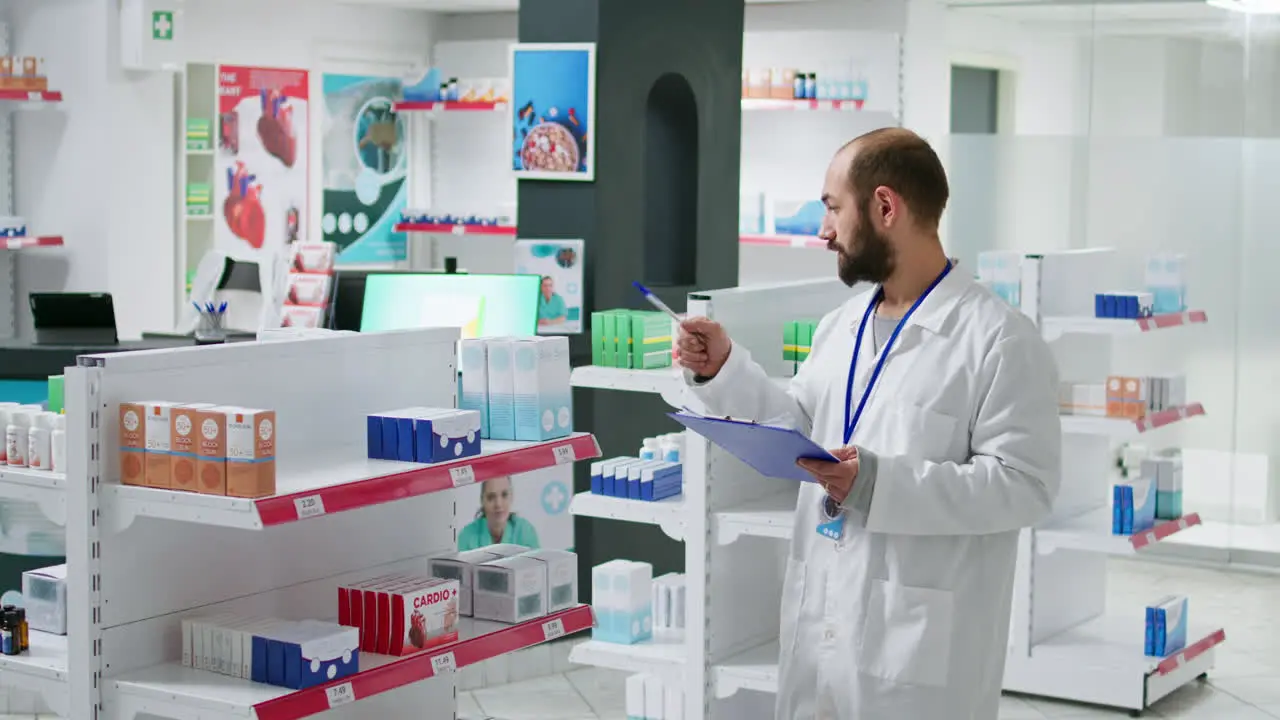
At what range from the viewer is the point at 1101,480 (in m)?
6.63

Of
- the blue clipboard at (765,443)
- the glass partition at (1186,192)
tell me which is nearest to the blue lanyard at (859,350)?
the blue clipboard at (765,443)

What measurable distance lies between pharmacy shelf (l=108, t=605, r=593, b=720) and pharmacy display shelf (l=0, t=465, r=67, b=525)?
1.25ft

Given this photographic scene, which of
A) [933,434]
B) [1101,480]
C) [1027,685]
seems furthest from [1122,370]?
[933,434]

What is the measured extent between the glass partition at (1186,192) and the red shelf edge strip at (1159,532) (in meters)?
2.16

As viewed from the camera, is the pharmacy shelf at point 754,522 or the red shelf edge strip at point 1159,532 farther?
the red shelf edge strip at point 1159,532

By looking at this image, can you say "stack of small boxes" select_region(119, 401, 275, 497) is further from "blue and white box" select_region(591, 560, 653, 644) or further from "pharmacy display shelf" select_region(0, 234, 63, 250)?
"pharmacy display shelf" select_region(0, 234, 63, 250)

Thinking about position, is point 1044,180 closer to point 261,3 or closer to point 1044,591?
point 1044,591

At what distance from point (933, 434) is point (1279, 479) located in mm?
6042

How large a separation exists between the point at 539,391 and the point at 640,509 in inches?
37.1

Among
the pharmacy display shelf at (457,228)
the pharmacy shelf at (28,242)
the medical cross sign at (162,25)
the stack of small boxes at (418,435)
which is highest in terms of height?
the medical cross sign at (162,25)

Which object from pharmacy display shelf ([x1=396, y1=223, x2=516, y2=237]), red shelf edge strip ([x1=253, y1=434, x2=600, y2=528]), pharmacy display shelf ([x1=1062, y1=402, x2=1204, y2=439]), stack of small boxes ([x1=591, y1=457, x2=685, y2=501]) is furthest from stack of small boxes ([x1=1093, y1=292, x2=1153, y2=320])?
pharmacy display shelf ([x1=396, y1=223, x2=516, y2=237])

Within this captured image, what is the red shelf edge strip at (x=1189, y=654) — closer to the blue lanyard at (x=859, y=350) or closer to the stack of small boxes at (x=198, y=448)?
the blue lanyard at (x=859, y=350)

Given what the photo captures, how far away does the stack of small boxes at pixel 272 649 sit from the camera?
10.8 feet

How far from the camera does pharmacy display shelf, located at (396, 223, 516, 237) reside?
33.8ft
